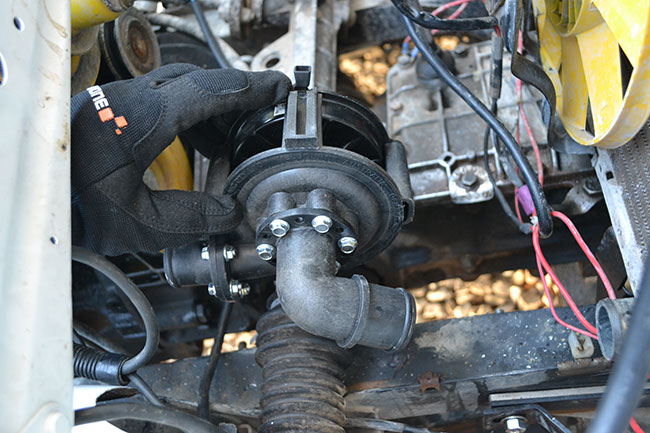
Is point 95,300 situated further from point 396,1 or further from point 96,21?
point 396,1

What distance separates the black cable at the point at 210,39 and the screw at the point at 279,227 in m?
0.92

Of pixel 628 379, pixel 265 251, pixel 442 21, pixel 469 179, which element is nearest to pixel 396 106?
pixel 469 179

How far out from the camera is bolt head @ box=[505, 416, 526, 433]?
1487 millimetres

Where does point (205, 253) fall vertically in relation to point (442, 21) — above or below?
below

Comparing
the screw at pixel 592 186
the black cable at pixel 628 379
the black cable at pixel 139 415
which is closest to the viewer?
the black cable at pixel 628 379

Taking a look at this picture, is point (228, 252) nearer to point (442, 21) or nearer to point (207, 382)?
point (207, 382)

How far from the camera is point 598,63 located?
1.33 metres

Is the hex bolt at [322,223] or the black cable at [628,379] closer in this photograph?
the black cable at [628,379]

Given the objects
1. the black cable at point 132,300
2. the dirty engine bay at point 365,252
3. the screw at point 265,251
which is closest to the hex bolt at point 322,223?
the dirty engine bay at point 365,252

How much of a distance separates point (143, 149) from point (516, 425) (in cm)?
105

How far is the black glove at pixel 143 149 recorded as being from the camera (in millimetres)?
1188

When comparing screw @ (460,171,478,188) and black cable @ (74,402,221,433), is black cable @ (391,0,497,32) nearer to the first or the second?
screw @ (460,171,478,188)

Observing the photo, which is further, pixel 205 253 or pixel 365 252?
pixel 365 252

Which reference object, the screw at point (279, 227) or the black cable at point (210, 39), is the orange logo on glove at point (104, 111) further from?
the black cable at point (210, 39)
